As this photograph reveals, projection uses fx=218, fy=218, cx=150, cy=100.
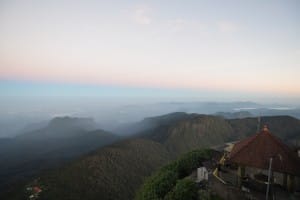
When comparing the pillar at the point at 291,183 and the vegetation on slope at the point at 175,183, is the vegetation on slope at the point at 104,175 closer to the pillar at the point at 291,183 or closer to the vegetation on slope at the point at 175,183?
the vegetation on slope at the point at 175,183

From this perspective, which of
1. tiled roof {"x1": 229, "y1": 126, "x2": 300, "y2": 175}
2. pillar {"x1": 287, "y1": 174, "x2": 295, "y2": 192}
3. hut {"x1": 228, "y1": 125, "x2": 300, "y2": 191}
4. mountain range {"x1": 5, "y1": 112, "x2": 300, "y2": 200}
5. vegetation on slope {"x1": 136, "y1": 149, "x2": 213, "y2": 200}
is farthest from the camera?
mountain range {"x1": 5, "y1": 112, "x2": 300, "y2": 200}

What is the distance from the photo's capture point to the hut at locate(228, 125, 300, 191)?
18609 millimetres

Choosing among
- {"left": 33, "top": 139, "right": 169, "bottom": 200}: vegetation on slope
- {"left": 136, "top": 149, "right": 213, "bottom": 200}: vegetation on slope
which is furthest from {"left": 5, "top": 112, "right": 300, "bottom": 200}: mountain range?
{"left": 136, "top": 149, "right": 213, "bottom": 200}: vegetation on slope

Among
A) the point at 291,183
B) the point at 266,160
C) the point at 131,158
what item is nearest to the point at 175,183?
the point at 266,160

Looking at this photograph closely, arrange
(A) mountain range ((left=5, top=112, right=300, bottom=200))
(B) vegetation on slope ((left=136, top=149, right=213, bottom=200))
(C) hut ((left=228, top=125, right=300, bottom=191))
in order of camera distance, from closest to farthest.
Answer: (C) hut ((left=228, top=125, right=300, bottom=191)) → (B) vegetation on slope ((left=136, top=149, right=213, bottom=200)) → (A) mountain range ((left=5, top=112, right=300, bottom=200))


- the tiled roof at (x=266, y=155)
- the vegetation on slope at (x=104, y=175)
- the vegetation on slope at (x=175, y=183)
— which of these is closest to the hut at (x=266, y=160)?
the tiled roof at (x=266, y=155)

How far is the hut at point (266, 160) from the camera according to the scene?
18609 millimetres

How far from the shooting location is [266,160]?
19.2 meters

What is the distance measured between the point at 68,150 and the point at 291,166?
132831mm

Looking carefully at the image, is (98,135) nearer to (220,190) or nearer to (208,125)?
(208,125)

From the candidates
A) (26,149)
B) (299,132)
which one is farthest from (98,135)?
(299,132)

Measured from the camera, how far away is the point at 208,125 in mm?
121250

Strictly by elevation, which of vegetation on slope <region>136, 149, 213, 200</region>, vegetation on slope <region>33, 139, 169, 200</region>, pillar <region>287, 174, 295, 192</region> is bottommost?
vegetation on slope <region>33, 139, 169, 200</region>

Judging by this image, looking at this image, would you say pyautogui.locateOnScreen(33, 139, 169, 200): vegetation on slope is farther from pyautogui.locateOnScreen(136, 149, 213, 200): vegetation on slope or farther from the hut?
the hut
